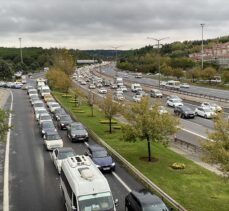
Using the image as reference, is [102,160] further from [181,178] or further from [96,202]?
[96,202]

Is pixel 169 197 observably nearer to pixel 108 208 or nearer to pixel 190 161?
A: pixel 108 208

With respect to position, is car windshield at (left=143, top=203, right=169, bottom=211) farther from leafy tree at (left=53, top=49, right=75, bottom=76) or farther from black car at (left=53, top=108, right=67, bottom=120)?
leafy tree at (left=53, top=49, right=75, bottom=76)

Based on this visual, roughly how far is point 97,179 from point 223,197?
26.5ft

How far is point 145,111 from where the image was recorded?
1179 inches

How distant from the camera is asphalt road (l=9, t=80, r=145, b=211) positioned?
841 inches

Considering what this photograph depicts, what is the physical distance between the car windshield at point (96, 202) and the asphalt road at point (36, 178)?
11.9 feet

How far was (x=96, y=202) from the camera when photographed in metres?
16.4

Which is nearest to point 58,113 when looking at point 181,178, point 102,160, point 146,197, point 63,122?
point 63,122

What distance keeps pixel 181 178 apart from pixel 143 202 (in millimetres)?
8470

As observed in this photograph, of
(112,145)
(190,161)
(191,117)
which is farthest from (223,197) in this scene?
(191,117)

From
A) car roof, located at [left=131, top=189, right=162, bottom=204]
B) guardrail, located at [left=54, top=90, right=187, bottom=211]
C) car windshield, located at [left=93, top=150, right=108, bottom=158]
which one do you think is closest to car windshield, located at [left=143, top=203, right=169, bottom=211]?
car roof, located at [left=131, top=189, right=162, bottom=204]

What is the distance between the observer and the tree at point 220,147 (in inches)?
715

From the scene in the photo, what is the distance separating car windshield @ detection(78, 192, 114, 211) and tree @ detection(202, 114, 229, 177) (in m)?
5.50

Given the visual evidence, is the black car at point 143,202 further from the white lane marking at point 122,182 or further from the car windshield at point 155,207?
the white lane marking at point 122,182
